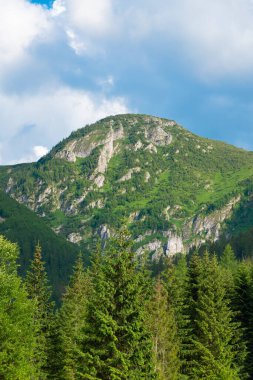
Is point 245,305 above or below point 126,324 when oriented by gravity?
above

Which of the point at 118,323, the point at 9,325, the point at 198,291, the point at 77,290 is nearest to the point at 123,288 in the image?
the point at 118,323

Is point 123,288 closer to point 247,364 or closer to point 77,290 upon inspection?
point 247,364

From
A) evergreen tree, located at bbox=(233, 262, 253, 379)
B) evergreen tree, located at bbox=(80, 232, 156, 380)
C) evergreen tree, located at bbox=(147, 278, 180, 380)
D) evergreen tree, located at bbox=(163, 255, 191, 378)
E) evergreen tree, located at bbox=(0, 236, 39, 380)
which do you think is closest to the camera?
evergreen tree, located at bbox=(80, 232, 156, 380)

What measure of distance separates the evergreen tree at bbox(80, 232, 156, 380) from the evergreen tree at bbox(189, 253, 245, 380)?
1549 cm

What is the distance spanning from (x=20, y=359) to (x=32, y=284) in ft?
57.6

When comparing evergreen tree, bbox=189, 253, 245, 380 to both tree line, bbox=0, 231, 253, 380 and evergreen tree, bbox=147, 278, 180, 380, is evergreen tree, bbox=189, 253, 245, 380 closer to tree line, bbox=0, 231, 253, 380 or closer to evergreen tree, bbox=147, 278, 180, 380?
tree line, bbox=0, 231, 253, 380

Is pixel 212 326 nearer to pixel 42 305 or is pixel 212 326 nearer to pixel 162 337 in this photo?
pixel 162 337

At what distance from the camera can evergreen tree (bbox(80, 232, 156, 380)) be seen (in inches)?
1232

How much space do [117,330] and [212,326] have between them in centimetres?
1999

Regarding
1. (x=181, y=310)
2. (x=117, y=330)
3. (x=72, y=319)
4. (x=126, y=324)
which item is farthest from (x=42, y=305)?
(x=126, y=324)

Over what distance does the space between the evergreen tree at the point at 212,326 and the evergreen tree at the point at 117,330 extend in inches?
610

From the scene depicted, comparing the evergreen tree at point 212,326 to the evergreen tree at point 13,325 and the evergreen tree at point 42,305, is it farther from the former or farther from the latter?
the evergreen tree at point 42,305

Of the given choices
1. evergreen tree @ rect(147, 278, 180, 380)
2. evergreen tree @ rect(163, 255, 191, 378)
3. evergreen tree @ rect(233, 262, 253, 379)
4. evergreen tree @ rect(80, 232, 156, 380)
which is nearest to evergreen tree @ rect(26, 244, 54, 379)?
evergreen tree @ rect(163, 255, 191, 378)

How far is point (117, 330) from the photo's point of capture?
32.3 meters
